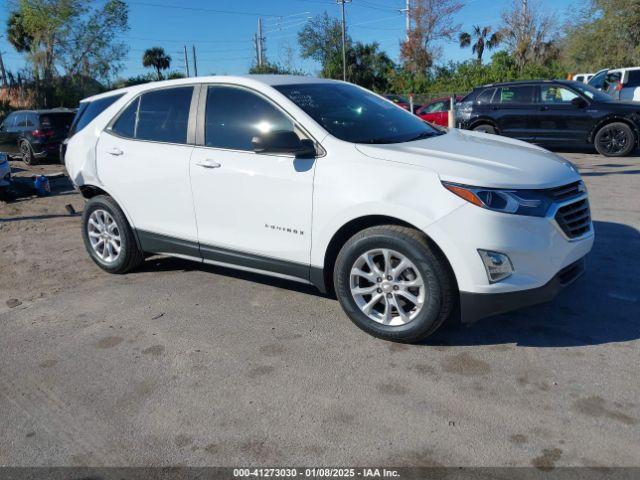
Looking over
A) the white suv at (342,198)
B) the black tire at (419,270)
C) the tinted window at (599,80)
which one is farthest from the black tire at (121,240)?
the tinted window at (599,80)

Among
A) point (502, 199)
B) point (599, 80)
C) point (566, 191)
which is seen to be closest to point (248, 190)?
point (502, 199)

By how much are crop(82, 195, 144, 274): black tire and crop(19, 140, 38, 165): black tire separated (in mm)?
11011

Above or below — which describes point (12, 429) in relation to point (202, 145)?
below

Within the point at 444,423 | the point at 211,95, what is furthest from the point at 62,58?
the point at 444,423

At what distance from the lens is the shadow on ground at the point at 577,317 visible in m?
3.68

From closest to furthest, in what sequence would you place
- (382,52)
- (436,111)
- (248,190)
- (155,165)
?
1. (248,190)
2. (155,165)
3. (436,111)
4. (382,52)

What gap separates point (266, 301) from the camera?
14.8 ft

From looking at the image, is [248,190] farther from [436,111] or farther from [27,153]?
[436,111]

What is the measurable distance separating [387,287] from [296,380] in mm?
844

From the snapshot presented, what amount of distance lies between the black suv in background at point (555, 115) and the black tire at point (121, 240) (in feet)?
33.0

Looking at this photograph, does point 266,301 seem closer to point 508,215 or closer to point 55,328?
point 55,328

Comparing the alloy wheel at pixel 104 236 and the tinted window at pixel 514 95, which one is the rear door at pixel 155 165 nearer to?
the alloy wheel at pixel 104 236

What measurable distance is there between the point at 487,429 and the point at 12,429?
8.11ft

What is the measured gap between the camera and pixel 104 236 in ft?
17.4
